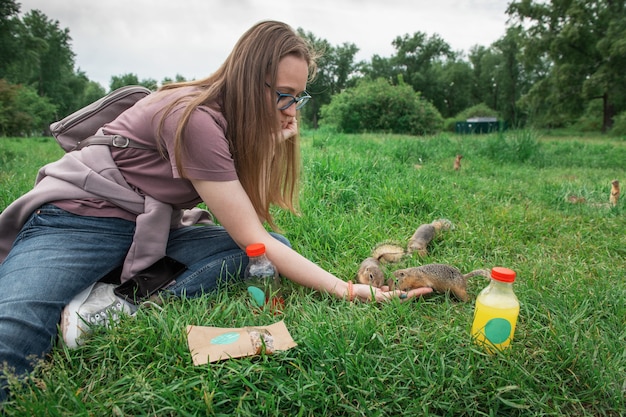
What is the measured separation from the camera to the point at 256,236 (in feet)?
6.06

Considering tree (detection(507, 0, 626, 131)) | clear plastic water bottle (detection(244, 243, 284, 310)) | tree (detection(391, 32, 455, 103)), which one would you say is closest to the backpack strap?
clear plastic water bottle (detection(244, 243, 284, 310))

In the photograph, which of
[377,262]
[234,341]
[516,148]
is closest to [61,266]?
[234,341]

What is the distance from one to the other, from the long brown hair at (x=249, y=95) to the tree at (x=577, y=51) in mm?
23855

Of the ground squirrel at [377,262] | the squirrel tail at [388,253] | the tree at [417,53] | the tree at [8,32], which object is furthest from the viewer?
the tree at [417,53]

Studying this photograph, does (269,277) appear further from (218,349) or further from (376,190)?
(376,190)

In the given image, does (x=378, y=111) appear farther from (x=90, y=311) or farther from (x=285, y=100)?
(x=90, y=311)

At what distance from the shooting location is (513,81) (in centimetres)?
4231

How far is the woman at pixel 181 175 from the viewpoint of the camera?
Answer: 68.0 inches

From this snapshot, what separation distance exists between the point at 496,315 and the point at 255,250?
1.00 meters

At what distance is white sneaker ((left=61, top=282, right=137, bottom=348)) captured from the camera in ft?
5.18

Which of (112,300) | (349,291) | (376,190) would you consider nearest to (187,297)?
(112,300)

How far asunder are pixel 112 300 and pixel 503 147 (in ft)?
22.4

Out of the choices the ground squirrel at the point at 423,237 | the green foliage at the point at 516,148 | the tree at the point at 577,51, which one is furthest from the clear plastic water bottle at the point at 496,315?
the tree at the point at 577,51

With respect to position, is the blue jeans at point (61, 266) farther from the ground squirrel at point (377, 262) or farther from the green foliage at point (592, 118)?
the green foliage at point (592, 118)
